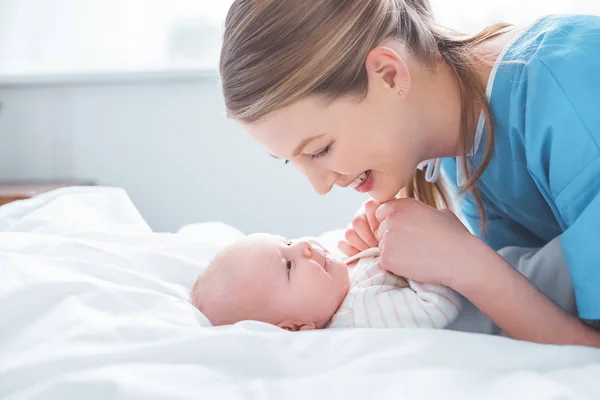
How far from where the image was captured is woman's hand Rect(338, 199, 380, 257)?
1270 millimetres

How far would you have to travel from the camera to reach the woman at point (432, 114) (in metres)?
0.96

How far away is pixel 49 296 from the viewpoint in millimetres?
977

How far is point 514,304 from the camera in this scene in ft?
3.20

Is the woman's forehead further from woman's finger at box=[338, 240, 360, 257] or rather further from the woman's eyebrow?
woman's finger at box=[338, 240, 360, 257]

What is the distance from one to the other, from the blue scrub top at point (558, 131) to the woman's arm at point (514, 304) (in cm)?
5

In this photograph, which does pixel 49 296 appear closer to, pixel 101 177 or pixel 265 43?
pixel 265 43

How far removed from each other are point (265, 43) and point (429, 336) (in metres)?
0.48

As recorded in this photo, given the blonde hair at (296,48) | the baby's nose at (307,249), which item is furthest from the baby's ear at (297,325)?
the blonde hair at (296,48)

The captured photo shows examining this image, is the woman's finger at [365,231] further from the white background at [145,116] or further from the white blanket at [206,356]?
the white background at [145,116]

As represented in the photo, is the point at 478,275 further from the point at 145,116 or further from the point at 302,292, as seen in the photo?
the point at 145,116

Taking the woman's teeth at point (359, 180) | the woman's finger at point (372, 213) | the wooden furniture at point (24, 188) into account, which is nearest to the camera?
the woman's teeth at point (359, 180)

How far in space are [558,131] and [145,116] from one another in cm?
180

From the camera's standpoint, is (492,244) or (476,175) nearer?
(476,175)

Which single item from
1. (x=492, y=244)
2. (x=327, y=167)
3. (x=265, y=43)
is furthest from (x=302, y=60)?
(x=492, y=244)
